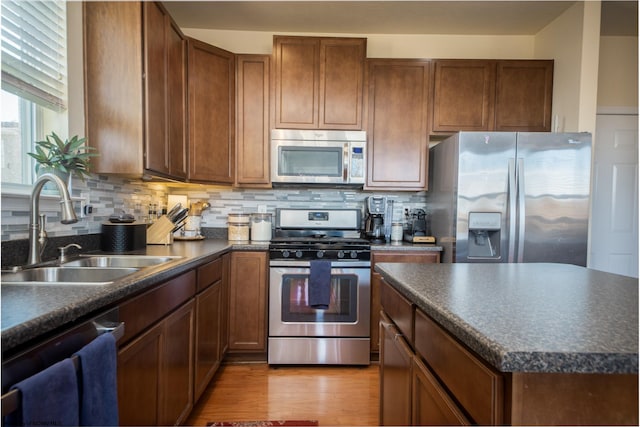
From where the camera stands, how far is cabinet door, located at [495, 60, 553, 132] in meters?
2.66

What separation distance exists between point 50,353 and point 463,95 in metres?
2.98

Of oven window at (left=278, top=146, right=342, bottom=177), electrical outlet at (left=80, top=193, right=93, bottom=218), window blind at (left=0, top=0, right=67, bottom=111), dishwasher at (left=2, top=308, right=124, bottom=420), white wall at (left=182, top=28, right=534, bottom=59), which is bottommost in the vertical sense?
dishwasher at (left=2, top=308, right=124, bottom=420)

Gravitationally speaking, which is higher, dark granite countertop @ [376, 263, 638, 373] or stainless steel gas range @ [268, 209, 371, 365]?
dark granite countertop @ [376, 263, 638, 373]

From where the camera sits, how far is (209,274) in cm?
195

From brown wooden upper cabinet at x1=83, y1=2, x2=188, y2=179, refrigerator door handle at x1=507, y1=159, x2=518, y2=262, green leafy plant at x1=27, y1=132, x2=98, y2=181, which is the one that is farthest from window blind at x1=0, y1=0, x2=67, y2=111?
refrigerator door handle at x1=507, y1=159, x2=518, y2=262

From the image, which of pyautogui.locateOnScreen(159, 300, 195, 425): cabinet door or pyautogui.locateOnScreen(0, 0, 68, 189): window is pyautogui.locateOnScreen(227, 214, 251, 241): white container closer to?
pyautogui.locateOnScreen(159, 300, 195, 425): cabinet door

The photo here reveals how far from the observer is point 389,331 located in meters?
1.28

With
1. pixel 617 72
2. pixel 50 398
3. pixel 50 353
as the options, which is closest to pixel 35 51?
pixel 50 353

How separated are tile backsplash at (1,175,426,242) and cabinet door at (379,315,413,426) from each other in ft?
5.29

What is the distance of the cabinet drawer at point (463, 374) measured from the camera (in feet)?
1.96

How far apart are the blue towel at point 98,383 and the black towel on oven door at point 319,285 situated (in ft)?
5.10

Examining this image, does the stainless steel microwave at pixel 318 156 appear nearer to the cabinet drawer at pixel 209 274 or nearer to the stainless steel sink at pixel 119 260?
the cabinet drawer at pixel 209 274

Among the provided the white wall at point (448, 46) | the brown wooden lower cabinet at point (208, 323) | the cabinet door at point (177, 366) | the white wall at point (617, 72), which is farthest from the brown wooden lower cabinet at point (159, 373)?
the white wall at point (617, 72)

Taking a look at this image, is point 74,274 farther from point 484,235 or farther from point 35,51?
point 484,235
